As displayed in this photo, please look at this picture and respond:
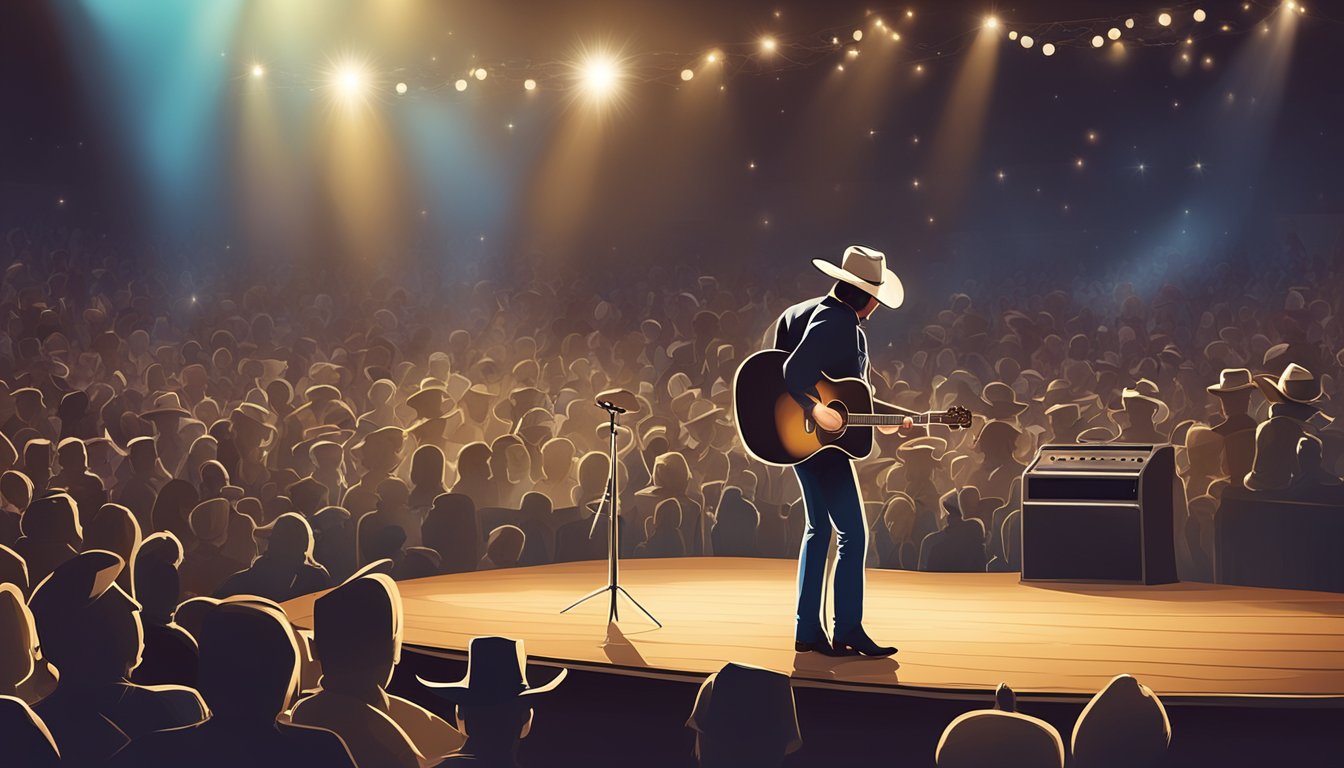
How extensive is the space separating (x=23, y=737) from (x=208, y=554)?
2.24m

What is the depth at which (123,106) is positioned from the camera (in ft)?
46.3

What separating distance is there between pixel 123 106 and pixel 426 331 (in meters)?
4.89

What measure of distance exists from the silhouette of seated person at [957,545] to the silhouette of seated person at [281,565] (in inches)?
119

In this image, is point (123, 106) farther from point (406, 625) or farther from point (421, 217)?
point (406, 625)

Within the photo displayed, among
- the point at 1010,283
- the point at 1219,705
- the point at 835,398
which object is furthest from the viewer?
the point at 1010,283

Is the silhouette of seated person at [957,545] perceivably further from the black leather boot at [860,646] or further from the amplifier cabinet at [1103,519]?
the black leather boot at [860,646]

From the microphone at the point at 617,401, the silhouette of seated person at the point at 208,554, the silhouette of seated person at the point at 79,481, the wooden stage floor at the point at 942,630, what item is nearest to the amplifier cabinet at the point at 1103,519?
the wooden stage floor at the point at 942,630

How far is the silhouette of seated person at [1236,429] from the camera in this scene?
6.46 meters

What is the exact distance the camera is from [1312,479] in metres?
6.02

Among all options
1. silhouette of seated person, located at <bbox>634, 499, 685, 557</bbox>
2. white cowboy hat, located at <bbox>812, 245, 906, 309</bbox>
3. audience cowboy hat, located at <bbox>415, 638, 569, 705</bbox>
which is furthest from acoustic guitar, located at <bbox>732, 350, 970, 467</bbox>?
silhouette of seated person, located at <bbox>634, 499, 685, 557</bbox>

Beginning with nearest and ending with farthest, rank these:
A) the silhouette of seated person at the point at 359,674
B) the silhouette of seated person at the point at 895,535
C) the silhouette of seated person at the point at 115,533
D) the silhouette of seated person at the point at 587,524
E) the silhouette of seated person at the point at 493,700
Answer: the silhouette of seated person at the point at 359,674 < the silhouette of seated person at the point at 493,700 < the silhouette of seated person at the point at 115,533 < the silhouette of seated person at the point at 895,535 < the silhouette of seated person at the point at 587,524

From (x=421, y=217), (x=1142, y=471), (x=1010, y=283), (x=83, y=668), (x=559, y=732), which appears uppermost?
(x=421, y=217)

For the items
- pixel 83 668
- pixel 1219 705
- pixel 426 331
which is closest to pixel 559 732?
pixel 83 668

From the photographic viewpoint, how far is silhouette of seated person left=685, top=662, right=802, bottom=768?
3703mm
